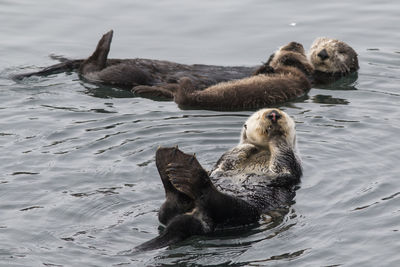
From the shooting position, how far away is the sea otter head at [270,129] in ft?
21.2

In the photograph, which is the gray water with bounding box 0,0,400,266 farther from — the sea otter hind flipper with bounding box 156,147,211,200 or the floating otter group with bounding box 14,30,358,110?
the sea otter hind flipper with bounding box 156,147,211,200

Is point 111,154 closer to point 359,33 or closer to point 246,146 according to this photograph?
point 246,146

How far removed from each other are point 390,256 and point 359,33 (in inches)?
252

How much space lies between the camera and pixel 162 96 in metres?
8.92

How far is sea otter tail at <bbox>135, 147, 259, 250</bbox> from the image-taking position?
531 centimetres

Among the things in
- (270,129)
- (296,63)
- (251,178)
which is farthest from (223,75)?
(251,178)

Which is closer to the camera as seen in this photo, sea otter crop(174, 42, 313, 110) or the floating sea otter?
sea otter crop(174, 42, 313, 110)

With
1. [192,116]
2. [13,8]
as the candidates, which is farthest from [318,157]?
[13,8]

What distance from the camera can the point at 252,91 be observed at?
28.3 ft

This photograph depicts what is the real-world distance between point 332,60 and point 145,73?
2.30m

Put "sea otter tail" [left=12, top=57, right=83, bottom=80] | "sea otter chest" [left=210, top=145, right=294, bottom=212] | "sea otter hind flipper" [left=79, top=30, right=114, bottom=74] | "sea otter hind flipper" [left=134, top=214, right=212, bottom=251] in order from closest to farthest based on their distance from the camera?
"sea otter hind flipper" [left=134, top=214, right=212, bottom=251], "sea otter chest" [left=210, top=145, right=294, bottom=212], "sea otter hind flipper" [left=79, top=30, right=114, bottom=74], "sea otter tail" [left=12, top=57, right=83, bottom=80]

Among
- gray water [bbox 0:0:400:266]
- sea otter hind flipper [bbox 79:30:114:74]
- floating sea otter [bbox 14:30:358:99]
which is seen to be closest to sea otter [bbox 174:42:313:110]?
gray water [bbox 0:0:400:266]

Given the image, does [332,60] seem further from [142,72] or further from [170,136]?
[170,136]

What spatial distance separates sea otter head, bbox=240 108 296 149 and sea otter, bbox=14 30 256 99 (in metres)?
A: 2.48
